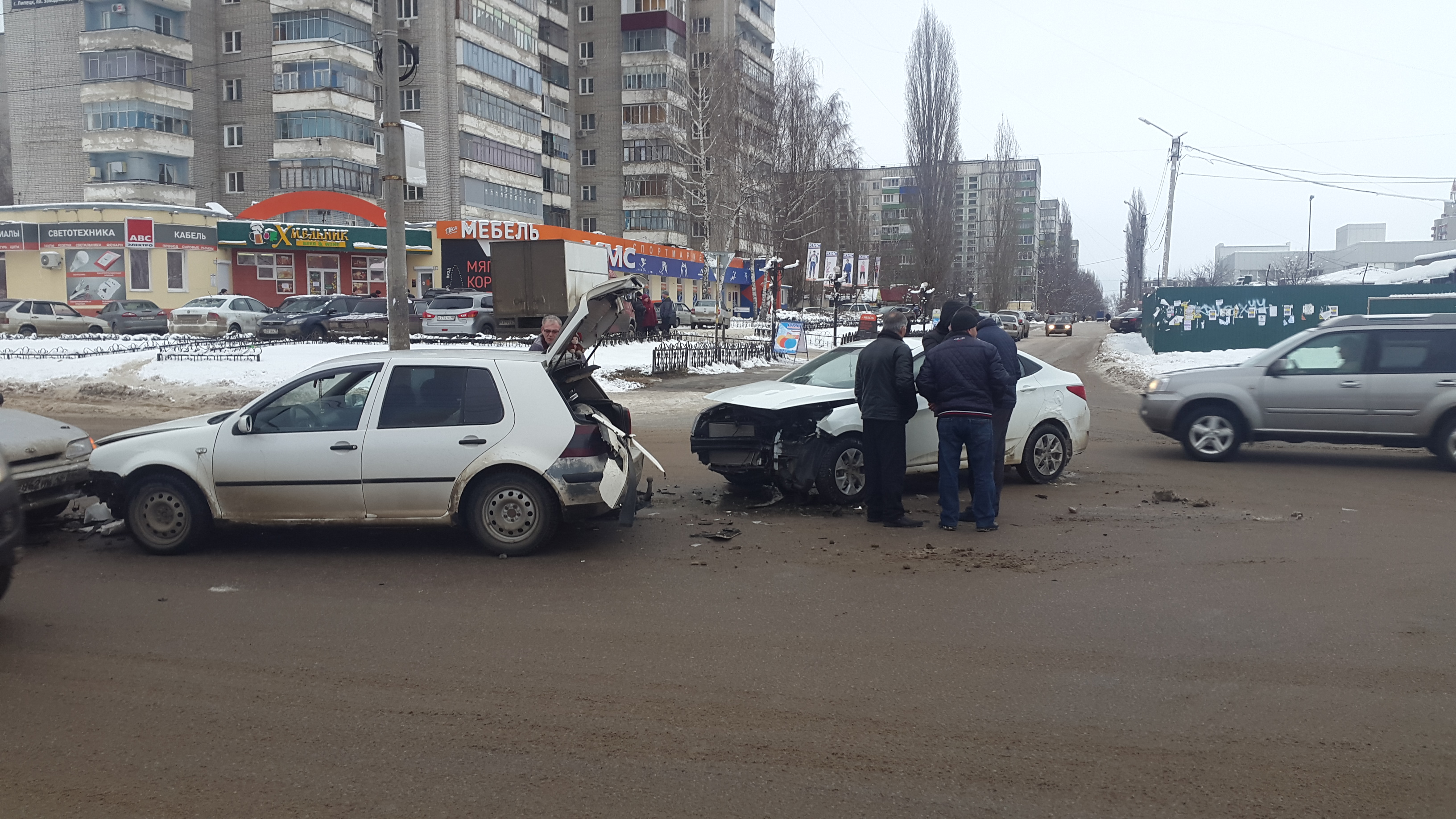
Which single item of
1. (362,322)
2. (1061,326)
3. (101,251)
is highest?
(101,251)

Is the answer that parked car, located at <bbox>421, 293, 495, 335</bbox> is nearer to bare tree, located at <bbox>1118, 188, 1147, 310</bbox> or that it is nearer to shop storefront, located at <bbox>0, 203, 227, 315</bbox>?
shop storefront, located at <bbox>0, 203, 227, 315</bbox>

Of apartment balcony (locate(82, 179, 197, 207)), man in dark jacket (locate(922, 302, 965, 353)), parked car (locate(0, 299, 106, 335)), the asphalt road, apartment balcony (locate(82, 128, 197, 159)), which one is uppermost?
apartment balcony (locate(82, 128, 197, 159))

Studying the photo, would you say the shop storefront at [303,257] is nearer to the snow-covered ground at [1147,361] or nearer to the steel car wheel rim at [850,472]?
the snow-covered ground at [1147,361]

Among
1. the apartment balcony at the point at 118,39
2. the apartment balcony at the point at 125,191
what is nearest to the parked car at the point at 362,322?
the apartment balcony at the point at 125,191

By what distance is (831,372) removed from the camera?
32.0 feet

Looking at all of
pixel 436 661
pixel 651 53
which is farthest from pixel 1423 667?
pixel 651 53

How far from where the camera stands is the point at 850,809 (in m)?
3.46

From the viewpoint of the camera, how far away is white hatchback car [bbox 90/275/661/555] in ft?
22.7

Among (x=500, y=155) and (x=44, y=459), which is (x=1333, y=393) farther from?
(x=500, y=155)

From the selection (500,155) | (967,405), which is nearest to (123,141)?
(500,155)

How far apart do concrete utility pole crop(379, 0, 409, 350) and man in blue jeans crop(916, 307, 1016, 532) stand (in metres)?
8.93

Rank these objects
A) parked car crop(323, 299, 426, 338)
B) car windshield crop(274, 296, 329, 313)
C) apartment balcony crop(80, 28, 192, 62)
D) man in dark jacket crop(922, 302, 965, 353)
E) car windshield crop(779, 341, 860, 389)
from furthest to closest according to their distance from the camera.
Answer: apartment balcony crop(80, 28, 192, 62) < car windshield crop(274, 296, 329, 313) < parked car crop(323, 299, 426, 338) < car windshield crop(779, 341, 860, 389) < man in dark jacket crop(922, 302, 965, 353)

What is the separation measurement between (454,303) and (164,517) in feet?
79.9

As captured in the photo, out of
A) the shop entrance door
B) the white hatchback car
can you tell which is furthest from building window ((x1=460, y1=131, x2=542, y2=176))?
the white hatchback car
